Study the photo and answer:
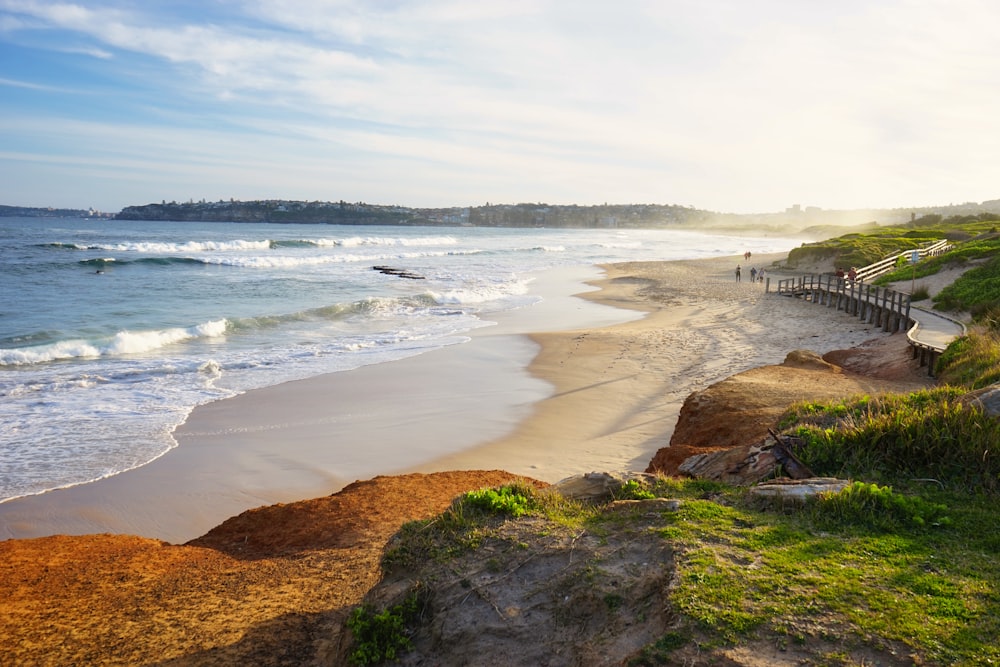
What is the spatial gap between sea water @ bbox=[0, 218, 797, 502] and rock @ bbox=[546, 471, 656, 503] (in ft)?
25.5

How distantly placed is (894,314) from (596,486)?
1759 centimetres

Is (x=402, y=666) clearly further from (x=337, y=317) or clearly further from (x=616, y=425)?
(x=337, y=317)

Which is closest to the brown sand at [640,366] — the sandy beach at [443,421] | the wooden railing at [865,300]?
the sandy beach at [443,421]

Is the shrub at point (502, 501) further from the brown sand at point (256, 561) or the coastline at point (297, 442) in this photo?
the coastline at point (297, 442)

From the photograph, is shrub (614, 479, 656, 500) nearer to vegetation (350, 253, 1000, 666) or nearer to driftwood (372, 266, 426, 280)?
vegetation (350, 253, 1000, 666)

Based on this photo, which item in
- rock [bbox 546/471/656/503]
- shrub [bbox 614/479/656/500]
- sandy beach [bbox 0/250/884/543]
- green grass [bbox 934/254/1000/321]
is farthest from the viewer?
green grass [bbox 934/254/1000/321]

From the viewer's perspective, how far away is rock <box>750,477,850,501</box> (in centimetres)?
544

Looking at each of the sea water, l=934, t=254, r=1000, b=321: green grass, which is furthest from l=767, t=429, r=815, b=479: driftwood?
l=934, t=254, r=1000, b=321: green grass

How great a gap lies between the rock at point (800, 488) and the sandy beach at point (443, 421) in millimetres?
4272

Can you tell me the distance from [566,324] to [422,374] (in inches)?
376

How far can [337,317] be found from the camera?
87.2ft

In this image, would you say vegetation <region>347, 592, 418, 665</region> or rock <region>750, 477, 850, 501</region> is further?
rock <region>750, 477, 850, 501</region>

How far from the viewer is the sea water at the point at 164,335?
11.5 meters

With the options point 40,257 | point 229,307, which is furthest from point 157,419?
point 40,257
